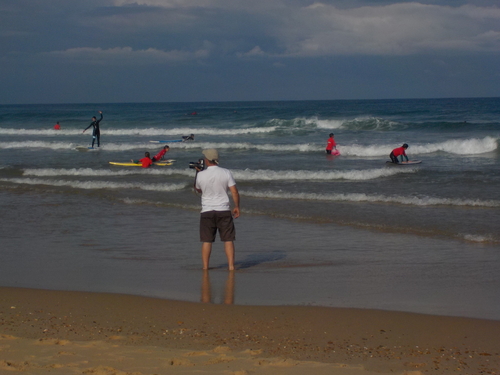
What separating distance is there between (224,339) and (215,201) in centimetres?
236

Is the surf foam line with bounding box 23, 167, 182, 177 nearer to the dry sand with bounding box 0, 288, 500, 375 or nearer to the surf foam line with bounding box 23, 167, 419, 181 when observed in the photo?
the surf foam line with bounding box 23, 167, 419, 181

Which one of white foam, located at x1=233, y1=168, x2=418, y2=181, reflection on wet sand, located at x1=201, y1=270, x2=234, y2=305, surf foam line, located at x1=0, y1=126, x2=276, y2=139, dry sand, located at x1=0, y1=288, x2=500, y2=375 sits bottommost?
reflection on wet sand, located at x1=201, y1=270, x2=234, y2=305

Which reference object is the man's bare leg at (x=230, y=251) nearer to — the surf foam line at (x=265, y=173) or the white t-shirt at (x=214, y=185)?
the white t-shirt at (x=214, y=185)

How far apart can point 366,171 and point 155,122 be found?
33.7m

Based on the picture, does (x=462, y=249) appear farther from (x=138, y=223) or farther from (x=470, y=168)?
(x=470, y=168)

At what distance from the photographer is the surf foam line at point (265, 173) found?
15.7m

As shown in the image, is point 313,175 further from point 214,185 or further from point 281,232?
point 214,185

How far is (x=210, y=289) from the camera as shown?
5910 mm

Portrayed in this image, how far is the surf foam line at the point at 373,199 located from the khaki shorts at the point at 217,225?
5995 mm

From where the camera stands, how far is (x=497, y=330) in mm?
4586

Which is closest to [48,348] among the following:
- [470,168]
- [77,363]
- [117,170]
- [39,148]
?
[77,363]

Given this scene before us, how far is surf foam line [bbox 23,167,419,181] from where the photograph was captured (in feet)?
51.6

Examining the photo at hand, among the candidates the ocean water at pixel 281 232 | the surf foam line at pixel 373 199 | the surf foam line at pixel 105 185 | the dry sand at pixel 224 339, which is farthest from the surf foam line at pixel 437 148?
the dry sand at pixel 224 339

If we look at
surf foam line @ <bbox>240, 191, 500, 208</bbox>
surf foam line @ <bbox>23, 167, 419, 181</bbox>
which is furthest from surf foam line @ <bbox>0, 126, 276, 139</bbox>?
surf foam line @ <bbox>240, 191, 500, 208</bbox>
